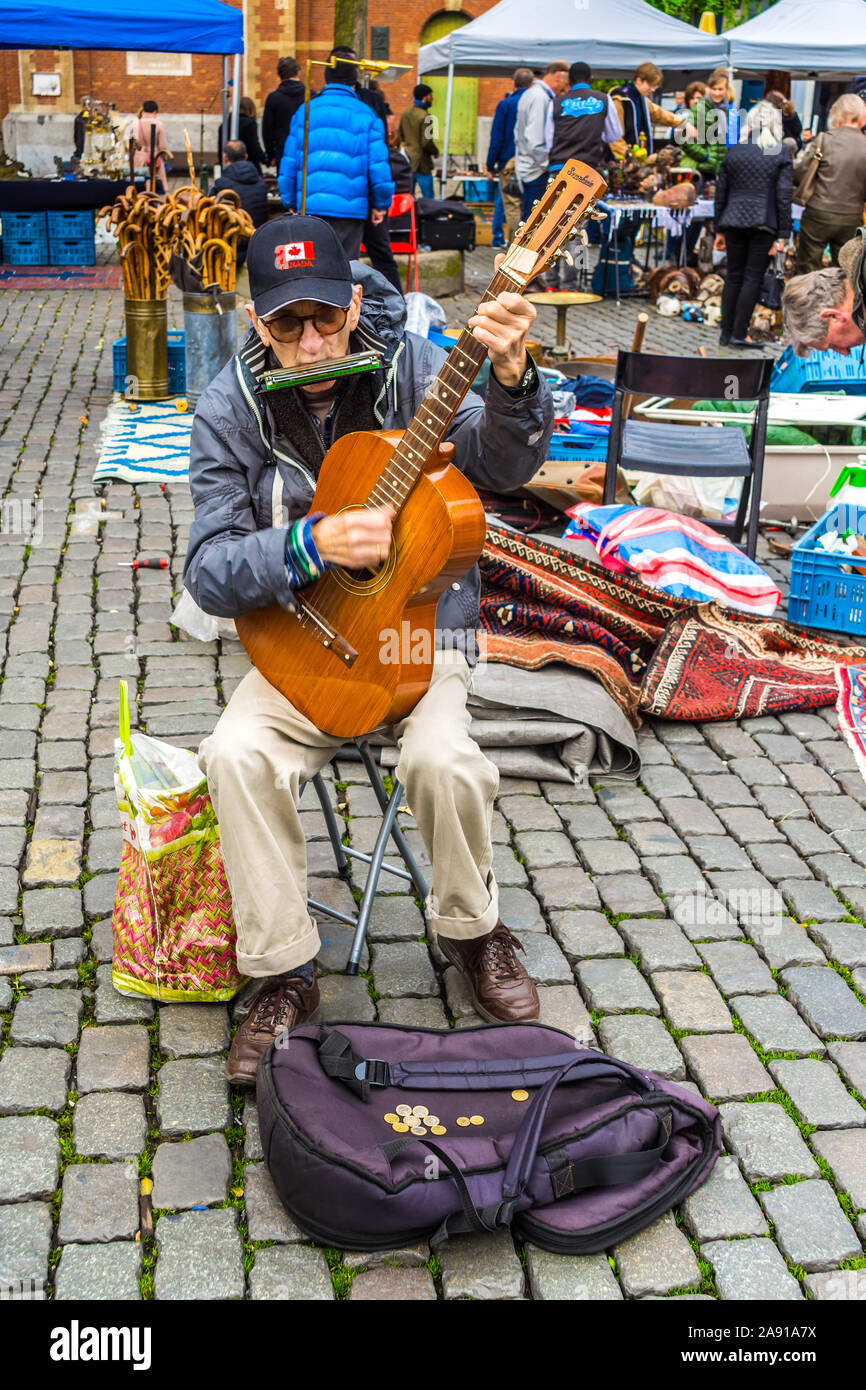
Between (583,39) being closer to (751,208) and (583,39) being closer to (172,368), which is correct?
(751,208)

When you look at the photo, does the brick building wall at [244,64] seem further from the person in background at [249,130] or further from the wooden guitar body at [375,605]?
the wooden guitar body at [375,605]

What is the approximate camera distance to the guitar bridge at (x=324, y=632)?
2977 millimetres

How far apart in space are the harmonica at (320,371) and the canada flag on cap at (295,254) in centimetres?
21

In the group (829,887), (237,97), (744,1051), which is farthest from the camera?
(237,97)

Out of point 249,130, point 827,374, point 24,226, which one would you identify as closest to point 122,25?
point 24,226

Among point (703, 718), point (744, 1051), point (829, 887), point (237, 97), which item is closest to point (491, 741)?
point (703, 718)

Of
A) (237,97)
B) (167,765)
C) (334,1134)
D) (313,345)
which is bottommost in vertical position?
(334,1134)

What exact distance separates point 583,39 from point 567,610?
37.2ft

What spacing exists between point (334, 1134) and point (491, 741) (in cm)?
198

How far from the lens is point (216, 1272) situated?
2.45m

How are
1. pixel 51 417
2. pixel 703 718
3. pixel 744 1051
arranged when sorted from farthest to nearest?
pixel 51 417
pixel 703 718
pixel 744 1051

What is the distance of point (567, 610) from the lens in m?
4.77

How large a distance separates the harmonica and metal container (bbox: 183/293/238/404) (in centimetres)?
560
